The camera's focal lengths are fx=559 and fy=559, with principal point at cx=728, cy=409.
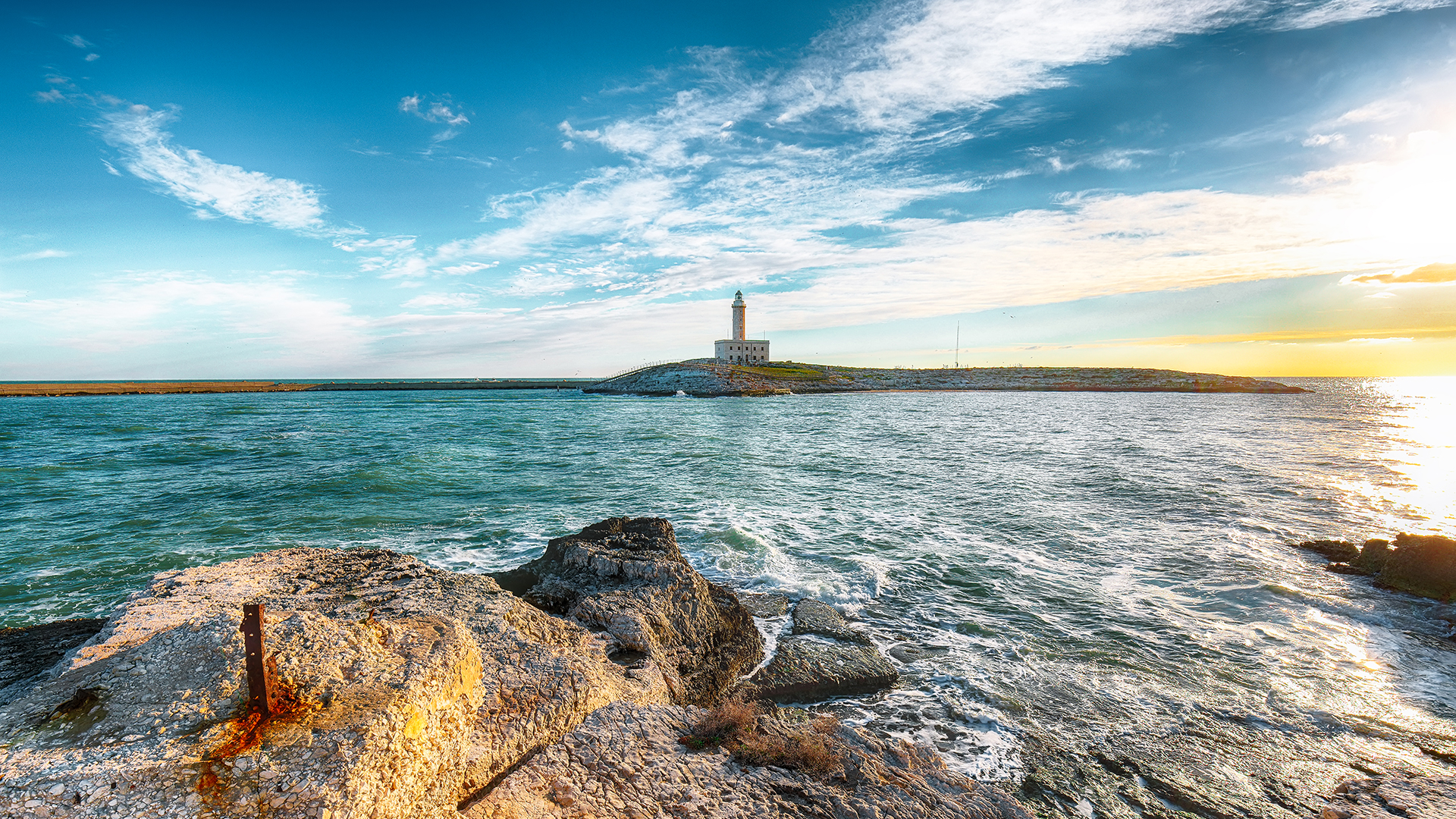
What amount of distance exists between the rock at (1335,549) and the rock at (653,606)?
43.7ft

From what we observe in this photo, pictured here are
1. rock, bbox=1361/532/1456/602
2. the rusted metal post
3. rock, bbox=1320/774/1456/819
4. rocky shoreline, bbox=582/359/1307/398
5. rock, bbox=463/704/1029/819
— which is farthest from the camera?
rocky shoreline, bbox=582/359/1307/398

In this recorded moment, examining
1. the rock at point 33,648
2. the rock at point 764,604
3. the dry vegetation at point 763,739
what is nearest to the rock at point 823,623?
the rock at point 764,604

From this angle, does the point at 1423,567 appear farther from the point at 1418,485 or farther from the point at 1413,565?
the point at 1418,485

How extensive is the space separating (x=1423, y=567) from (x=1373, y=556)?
102cm

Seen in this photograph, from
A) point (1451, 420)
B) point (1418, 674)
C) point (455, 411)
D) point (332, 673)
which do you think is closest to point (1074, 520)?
point (1418, 674)

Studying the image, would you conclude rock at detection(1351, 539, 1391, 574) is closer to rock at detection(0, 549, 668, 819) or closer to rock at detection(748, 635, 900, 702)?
rock at detection(748, 635, 900, 702)

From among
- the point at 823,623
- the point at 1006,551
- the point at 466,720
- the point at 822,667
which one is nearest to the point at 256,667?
the point at 466,720

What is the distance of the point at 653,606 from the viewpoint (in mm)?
7316

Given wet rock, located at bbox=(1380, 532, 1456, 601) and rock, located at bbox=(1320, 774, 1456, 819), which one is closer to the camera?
rock, located at bbox=(1320, 774, 1456, 819)

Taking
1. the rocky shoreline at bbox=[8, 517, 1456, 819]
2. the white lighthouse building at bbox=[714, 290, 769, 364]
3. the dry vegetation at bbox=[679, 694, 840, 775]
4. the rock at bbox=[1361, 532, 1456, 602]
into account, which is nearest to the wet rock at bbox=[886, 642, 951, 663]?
the rocky shoreline at bbox=[8, 517, 1456, 819]

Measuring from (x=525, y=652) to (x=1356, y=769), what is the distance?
8.61 meters

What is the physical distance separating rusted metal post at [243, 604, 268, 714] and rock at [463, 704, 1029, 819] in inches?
58.5

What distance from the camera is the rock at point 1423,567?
10.0 metres

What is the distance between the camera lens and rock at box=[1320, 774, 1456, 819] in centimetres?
513
